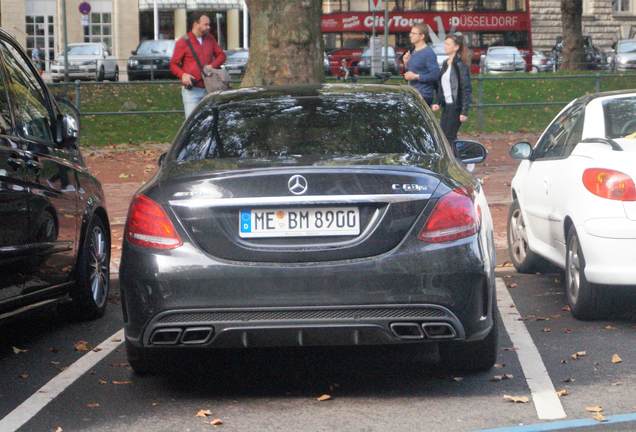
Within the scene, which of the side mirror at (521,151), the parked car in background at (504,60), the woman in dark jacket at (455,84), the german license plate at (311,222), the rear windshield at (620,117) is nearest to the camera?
the german license plate at (311,222)

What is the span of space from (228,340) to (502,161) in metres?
14.2

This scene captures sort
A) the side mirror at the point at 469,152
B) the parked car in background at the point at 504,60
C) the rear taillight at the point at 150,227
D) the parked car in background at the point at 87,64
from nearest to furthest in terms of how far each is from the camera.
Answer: the rear taillight at the point at 150,227
the side mirror at the point at 469,152
the parked car in background at the point at 87,64
the parked car in background at the point at 504,60

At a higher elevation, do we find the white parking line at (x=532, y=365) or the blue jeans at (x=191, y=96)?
the blue jeans at (x=191, y=96)

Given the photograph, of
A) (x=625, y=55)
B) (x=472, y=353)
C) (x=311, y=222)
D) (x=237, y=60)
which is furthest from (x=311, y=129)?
(x=625, y=55)

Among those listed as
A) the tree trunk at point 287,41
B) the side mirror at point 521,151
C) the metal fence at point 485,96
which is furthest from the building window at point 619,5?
the side mirror at point 521,151

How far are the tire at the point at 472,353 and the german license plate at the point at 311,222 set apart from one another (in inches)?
38.8

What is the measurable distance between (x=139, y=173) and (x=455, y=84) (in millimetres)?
5410

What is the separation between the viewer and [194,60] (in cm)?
1525

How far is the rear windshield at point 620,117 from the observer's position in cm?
870

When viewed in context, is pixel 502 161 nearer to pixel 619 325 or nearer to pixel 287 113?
pixel 619 325

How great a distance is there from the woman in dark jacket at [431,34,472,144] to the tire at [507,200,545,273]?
4.27 meters

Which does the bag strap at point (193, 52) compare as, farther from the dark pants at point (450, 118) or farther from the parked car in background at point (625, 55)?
the parked car in background at point (625, 55)

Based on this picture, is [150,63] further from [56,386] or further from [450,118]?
[56,386]

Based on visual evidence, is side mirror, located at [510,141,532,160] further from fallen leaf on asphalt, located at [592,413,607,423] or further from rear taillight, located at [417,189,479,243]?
fallen leaf on asphalt, located at [592,413,607,423]
